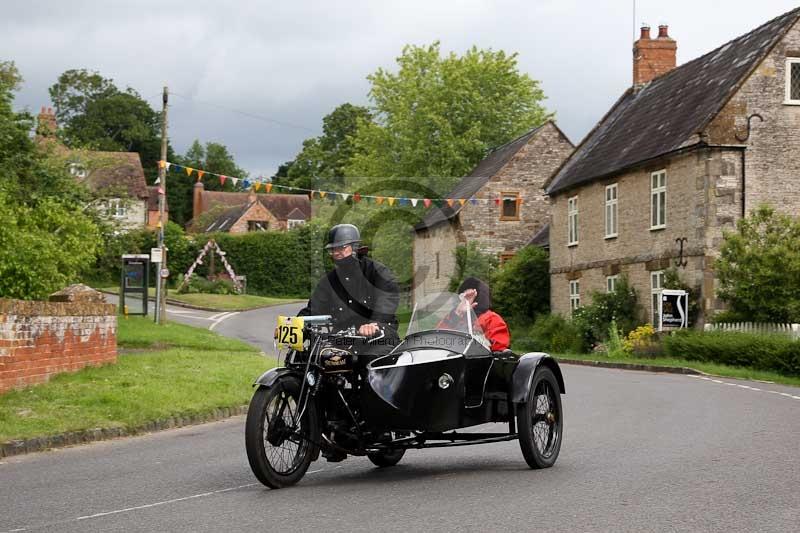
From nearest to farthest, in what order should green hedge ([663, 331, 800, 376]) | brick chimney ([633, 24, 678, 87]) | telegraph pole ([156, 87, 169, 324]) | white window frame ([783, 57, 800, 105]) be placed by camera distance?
green hedge ([663, 331, 800, 376])
white window frame ([783, 57, 800, 105])
telegraph pole ([156, 87, 169, 324])
brick chimney ([633, 24, 678, 87])

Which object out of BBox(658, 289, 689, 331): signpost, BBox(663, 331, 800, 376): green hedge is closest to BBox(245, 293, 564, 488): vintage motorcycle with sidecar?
BBox(663, 331, 800, 376): green hedge

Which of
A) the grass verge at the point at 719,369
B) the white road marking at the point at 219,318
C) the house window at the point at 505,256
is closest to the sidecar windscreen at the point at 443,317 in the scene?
the grass verge at the point at 719,369

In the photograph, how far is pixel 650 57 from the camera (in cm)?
4119

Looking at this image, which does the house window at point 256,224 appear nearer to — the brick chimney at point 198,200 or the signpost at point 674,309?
the brick chimney at point 198,200

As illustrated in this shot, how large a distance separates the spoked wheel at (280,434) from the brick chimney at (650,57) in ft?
114

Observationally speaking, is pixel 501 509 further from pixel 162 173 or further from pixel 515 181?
pixel 515 181

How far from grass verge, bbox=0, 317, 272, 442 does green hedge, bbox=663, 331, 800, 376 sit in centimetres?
1063

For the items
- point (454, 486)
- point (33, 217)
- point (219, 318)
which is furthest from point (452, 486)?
point (219, 318)

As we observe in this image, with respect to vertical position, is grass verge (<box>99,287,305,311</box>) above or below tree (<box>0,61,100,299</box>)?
below

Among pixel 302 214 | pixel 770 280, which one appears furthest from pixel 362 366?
pixel 302 214

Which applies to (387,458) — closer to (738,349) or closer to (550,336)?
(738,349)

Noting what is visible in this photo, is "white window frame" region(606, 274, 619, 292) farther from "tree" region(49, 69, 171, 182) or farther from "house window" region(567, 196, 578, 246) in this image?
"tree" region(49, 69, 171, 182)

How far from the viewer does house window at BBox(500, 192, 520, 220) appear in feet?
171

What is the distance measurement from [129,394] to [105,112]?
87800mm
